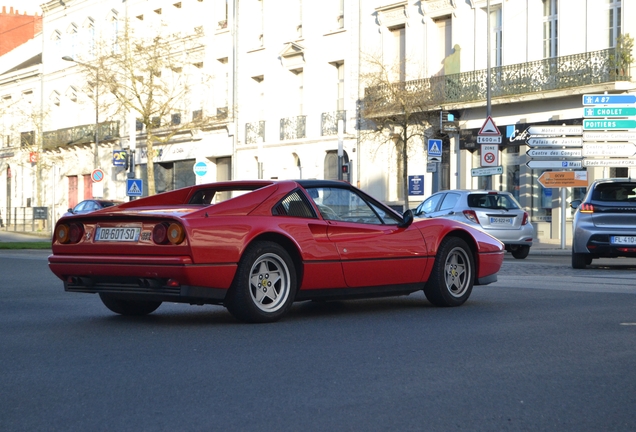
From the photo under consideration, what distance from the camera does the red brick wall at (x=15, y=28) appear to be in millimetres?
79125

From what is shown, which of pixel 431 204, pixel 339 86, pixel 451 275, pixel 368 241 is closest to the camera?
pixel 368 241

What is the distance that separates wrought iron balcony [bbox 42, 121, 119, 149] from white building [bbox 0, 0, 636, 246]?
4.8 inches

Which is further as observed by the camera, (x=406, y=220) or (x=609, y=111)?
(x=609, y=111)

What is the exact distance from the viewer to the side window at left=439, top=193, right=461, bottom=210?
23.7 metres

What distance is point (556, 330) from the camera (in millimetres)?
8477

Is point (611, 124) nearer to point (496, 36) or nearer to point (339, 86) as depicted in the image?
point (496, 36)

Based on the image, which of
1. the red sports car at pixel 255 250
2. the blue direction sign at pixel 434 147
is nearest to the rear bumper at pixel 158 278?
the red sports car at pixel 255 250

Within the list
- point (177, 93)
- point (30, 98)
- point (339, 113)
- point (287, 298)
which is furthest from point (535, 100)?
point (30, 98)

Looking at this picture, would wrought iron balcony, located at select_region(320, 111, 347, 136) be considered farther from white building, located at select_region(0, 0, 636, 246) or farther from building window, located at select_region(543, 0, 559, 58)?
building window, located at select_region(543, 0, 559, 58)

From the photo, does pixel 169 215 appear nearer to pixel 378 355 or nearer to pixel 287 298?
pixel 287 298

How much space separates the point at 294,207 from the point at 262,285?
0.86 m

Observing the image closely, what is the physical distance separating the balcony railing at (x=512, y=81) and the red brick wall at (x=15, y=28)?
4755 cm

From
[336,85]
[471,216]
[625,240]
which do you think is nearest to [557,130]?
[471,216]

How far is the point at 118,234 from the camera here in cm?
893
